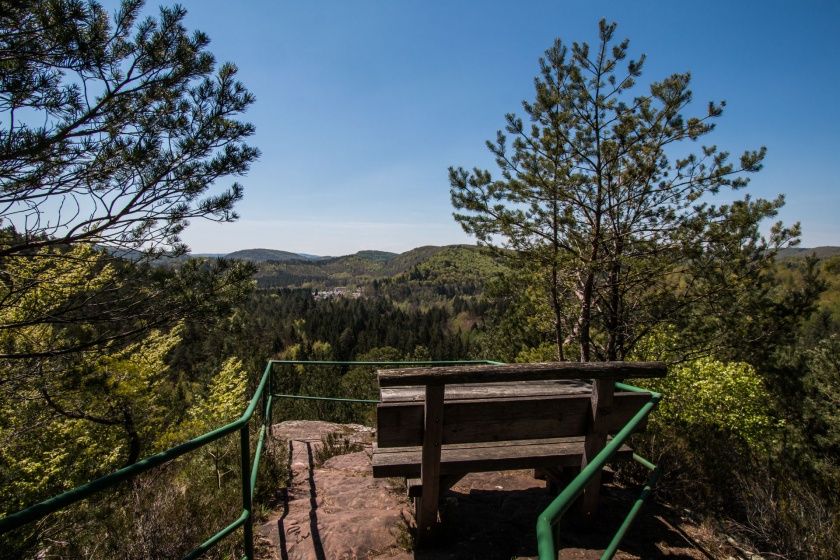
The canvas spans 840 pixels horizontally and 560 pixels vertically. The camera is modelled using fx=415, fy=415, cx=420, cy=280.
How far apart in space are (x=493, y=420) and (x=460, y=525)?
1.21 metres

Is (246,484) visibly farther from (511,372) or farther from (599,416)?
(599,416)

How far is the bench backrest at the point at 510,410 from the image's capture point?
2961 mm

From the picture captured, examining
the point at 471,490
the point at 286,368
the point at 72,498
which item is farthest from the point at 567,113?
the point at 286,368

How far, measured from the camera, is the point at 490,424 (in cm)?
312

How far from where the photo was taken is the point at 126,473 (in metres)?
1.70

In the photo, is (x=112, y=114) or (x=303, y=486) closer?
(x=112, y=114)

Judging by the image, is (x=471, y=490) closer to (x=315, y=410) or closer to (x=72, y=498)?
(x=72, y=498)

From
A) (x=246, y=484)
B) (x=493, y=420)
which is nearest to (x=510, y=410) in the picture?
(x=493, y=420)

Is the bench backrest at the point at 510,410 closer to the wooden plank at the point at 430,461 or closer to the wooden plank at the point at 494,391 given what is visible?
the wooden plank at the point at 430,461

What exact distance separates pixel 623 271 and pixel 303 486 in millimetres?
5626

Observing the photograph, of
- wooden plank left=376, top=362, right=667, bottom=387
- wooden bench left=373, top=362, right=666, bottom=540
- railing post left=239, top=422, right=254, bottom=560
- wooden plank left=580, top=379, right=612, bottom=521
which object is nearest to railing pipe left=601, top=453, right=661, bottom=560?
wooden plank left=580, top=379, right=612, bottom=521

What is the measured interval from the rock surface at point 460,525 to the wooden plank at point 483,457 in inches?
21.4

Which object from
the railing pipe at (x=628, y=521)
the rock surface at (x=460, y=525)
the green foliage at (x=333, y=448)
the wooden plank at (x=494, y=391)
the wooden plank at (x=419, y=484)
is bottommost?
the green foliage at (x=333, y=448)

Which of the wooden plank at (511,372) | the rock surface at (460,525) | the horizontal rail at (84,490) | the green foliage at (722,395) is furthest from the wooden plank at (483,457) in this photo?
the green foliage at (722,395)
